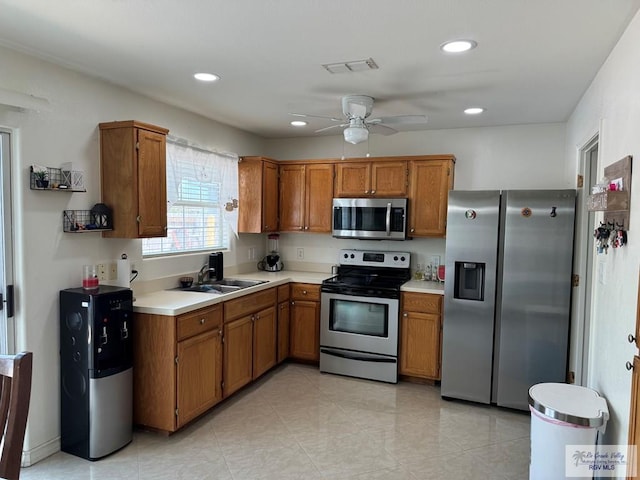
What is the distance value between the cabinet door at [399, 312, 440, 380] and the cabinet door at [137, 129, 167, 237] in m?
2.35

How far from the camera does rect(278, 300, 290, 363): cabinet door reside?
14.2 ft

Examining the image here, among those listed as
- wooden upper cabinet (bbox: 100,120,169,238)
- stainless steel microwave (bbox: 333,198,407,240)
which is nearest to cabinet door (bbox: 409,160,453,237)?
stainless steel microwave (bbox: 333,198,407,240)

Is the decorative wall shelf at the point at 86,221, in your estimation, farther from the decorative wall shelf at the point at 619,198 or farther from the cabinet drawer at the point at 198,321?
the decorative wall shelf at the point at 619,198

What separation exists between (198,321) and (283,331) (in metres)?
1.45

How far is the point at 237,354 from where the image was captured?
11.9 ft

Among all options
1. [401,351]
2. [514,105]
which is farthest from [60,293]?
[514,105]

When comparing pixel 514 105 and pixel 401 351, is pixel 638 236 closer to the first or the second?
pixel 514 105

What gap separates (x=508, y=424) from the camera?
3.32 meters

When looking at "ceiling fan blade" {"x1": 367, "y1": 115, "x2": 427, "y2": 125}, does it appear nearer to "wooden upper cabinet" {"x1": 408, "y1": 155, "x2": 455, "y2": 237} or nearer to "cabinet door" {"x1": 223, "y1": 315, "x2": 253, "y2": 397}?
"wooden upper cabinet" {"x1": 408, "y1": 155, "x2": 455, "y2": 237}

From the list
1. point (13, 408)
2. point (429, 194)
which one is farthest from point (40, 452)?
point (429, 194)

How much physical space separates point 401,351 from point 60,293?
113 inches

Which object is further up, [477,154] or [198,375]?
[477,154]

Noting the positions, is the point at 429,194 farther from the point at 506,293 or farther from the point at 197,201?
the point at 197,201

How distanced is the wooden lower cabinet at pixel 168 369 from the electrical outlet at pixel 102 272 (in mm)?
399
